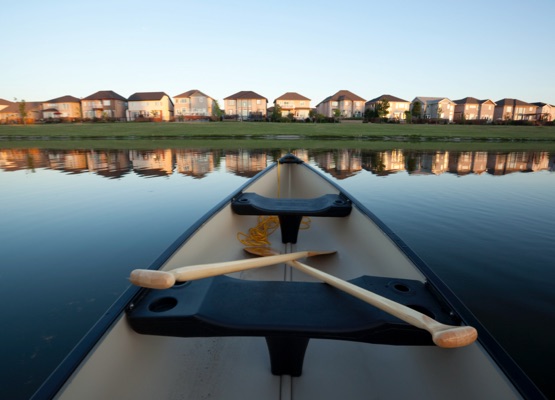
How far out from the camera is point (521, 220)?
6461mm

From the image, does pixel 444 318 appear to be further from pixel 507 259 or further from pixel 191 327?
pixel 507 259

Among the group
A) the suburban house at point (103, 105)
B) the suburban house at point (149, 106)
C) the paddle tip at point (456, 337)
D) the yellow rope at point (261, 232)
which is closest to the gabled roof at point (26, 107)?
the suburban house at point (103, 105)

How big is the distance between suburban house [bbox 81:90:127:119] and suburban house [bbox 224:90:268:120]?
2587cm

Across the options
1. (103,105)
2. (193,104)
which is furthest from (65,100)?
(193,104)

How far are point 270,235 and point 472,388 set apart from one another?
3395mm

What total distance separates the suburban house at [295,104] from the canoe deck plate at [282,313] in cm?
7660

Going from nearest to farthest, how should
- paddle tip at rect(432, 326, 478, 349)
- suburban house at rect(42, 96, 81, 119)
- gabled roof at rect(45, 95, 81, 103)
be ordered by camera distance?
paddle tip at rect(432, 326, 478, 349), suburban house at rect(42, 96, 81, 119), gabled roof at rect(45, 95, 81, 103)

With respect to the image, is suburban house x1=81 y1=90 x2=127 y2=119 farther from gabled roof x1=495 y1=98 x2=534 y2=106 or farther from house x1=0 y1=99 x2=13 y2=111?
gabled roof x1=495 y1=98 x2=534 y2=106

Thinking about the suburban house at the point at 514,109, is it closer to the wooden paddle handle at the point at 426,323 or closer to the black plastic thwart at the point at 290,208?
the black plastic thwart at the point at 290,208

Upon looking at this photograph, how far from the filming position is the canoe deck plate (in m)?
1.63

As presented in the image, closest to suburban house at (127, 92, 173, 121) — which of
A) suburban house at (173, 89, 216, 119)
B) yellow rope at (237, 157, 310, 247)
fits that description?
suburban house at (173, 89, 216, 119)

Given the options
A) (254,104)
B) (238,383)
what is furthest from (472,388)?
(254,104)

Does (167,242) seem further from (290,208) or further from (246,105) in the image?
(246,105)

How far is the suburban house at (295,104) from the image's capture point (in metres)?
75.9
